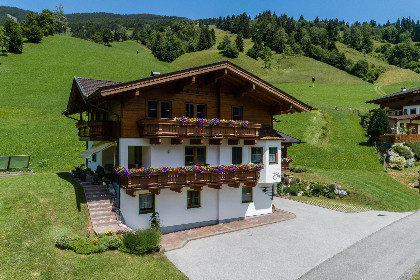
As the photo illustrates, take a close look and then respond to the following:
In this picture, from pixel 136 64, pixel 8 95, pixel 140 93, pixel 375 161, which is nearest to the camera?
pixel 140 93

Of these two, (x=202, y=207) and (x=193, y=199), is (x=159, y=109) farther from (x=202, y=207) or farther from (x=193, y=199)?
(x=202, y=207)

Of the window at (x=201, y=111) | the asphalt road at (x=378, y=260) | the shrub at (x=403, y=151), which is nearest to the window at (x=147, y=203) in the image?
the window at (x=201, y=111)

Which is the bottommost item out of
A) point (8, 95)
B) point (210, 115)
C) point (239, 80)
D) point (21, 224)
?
point (21, 224)

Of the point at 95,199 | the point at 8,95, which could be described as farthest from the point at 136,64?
the point at 95,199

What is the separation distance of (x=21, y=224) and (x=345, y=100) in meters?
72.9

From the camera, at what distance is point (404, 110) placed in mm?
50781

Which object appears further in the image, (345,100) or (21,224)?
(345,100)

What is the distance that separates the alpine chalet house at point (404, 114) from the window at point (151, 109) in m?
33.6

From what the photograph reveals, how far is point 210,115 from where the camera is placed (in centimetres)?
2002

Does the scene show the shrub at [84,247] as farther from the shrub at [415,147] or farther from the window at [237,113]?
the shrub at [415,147]

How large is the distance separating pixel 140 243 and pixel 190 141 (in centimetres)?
711

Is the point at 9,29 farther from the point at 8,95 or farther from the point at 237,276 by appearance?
the point at 237,276

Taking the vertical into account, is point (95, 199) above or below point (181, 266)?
above

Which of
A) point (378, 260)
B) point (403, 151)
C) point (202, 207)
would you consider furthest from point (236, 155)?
point (403, 151)
